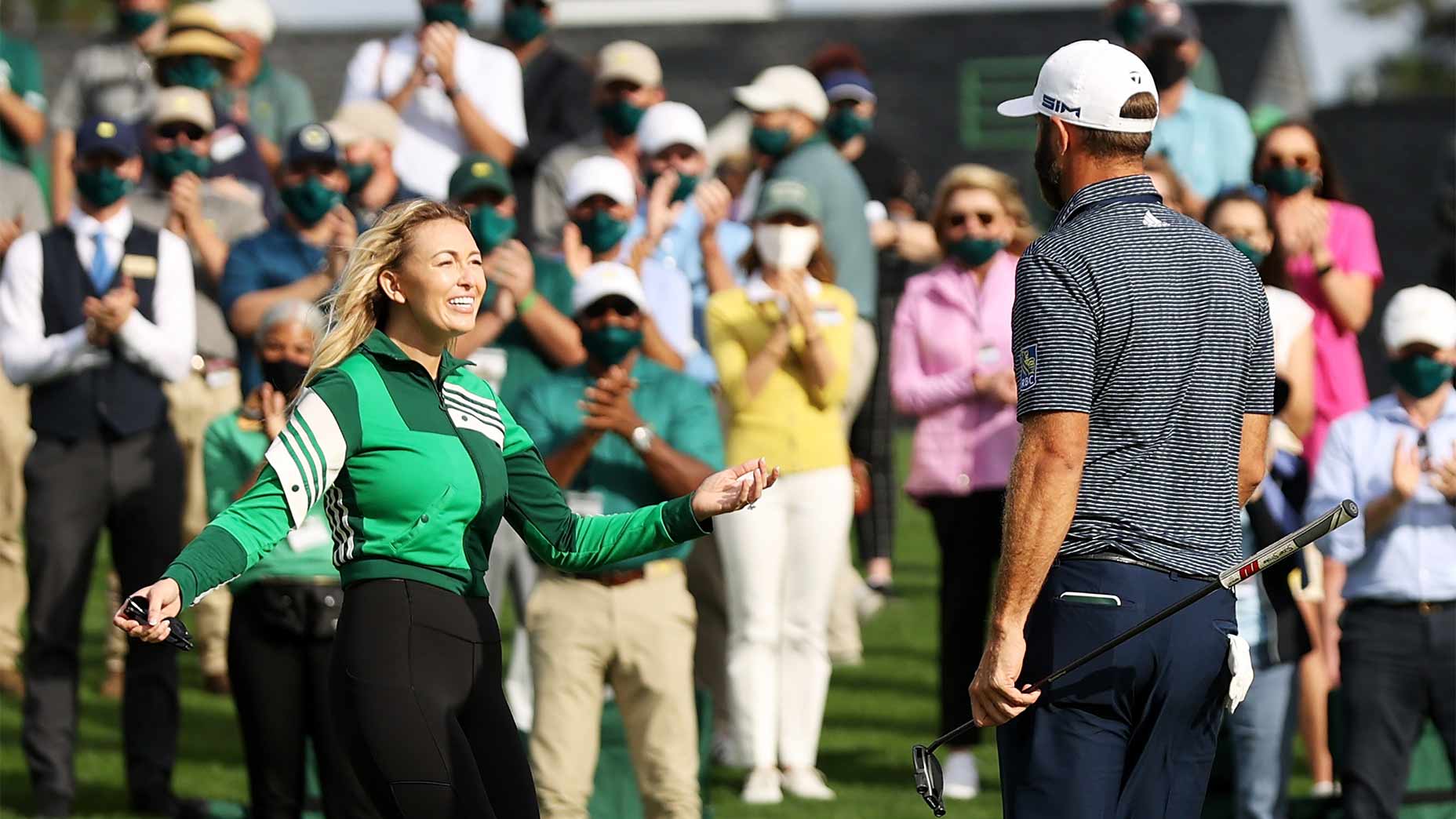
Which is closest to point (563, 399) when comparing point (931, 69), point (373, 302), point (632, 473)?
point (632, 473)

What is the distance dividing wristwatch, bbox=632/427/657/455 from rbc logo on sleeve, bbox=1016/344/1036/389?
3169 millimetres

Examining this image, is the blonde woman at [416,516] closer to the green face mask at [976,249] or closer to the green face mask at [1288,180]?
the green face mask at [976,249]

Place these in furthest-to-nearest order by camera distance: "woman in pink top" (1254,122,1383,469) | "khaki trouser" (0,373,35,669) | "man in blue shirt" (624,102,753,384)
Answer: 1. "khaki trouser" (0,373,35,669)
2. "man in blue shirt" (624,102,753,384)
3. "woman in pink top" (1254,122,1383,469)

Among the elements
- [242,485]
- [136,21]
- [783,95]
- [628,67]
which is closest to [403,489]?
[242,485]

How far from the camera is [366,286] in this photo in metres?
5.70

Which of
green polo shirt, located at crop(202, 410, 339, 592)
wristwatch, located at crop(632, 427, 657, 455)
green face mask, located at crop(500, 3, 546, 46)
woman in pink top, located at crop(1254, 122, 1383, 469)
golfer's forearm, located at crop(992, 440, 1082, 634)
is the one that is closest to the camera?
golfer's forearm, located at crop(992, 440, 1082, 634)

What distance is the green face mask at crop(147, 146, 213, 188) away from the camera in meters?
10.7

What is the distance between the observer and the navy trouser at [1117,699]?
529 centimetres

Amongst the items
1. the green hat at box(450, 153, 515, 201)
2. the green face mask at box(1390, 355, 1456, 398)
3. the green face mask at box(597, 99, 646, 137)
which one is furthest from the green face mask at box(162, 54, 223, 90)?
the green face mask at box(1390, 355, 1456, 398)

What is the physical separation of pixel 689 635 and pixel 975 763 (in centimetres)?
199

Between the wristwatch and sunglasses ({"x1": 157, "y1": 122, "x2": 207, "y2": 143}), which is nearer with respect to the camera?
the wristwatch

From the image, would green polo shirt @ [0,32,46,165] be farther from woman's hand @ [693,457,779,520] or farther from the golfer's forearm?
the golfer's forearm

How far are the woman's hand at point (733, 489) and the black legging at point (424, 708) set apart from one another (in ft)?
2.13

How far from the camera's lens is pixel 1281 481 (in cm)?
874
